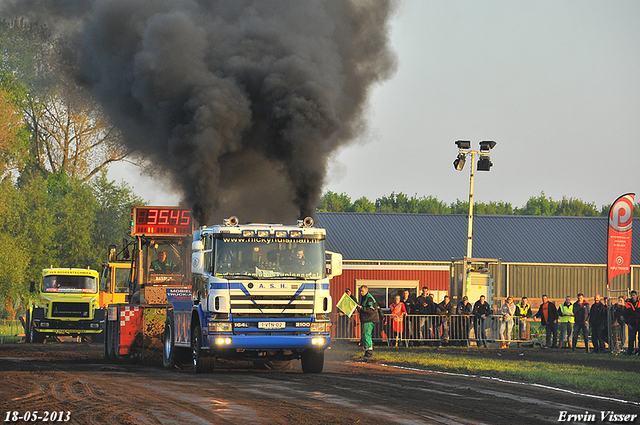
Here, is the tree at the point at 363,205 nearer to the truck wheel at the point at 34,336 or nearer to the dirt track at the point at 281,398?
the truck wheel at the point at 34,336

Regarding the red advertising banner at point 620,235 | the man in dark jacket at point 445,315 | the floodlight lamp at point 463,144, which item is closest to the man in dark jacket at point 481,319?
the man in dark jacket at point 445,315

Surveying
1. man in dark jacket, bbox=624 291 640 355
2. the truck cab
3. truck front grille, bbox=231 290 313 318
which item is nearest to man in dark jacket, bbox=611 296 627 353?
man in dark jacket, bbox=624 291 640 355

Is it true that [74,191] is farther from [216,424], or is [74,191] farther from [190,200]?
[216,424]

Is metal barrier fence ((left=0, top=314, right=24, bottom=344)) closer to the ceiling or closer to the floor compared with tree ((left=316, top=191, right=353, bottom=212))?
closer to the floor

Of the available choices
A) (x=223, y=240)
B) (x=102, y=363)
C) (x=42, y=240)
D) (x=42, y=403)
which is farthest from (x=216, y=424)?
(x=42, y=240)

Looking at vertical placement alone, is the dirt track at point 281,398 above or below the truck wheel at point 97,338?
above

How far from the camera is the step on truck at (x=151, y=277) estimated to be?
19547 mm

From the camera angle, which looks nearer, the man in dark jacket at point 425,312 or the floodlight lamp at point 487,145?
the man in dark jacket at point 425,312

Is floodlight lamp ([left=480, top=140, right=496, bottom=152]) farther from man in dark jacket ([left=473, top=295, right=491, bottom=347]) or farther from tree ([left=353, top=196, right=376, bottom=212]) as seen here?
tree ([left=353, top=196, right=376, bottom=212])

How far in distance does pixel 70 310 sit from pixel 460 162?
15656 mm

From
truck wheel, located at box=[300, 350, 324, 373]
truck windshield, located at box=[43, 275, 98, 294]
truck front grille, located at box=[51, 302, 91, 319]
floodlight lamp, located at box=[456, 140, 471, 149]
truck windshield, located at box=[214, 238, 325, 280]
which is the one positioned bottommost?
truck wheel, located at box=[300, 350, 324, 373]

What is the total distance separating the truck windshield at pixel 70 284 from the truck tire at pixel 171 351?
15.1 meters

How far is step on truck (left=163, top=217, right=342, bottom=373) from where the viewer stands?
1517cm

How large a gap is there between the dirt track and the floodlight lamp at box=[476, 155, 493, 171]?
12.8 metres
